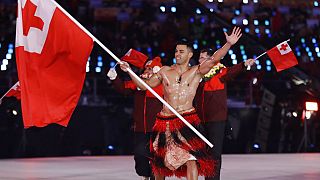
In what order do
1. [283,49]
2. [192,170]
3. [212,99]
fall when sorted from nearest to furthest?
[192,170], [212,99], [283,49]

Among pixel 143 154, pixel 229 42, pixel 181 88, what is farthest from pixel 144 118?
pixel 229 42

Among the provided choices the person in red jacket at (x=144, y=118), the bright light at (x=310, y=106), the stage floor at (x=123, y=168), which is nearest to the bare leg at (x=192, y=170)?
the person in red jacket at (x=144, y=118)

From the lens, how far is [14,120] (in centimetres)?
1619

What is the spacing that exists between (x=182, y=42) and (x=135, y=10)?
11.2 m

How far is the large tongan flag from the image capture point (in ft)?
28.5

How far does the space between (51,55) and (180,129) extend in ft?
5.04

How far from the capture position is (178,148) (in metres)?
8.45

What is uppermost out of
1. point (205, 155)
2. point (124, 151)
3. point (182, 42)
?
point (182, 42)

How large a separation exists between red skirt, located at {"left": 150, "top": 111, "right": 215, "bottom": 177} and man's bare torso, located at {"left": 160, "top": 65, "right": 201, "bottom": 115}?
0.10 metres

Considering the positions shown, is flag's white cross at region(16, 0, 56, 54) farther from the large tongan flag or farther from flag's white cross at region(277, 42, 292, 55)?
flag's white cross at region(277, 42, 292, 55)

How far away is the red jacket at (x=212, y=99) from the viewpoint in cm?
959

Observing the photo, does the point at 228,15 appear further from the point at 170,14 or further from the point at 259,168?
the point at 259,168

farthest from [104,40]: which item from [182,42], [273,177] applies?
[182,42]

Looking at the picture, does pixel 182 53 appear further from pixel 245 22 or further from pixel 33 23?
pixel 245 22
